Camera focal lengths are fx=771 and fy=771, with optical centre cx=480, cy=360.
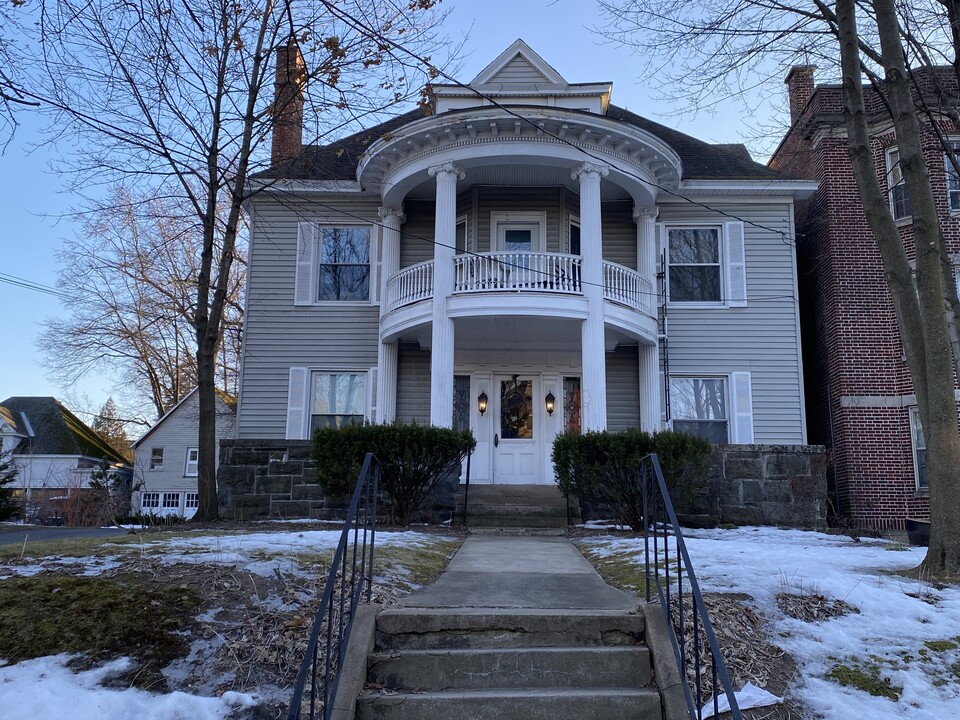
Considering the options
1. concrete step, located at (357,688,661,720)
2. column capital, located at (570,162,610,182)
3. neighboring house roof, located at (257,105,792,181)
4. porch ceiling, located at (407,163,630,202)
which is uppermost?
neighboring house roof, located at (257,105,792,181)

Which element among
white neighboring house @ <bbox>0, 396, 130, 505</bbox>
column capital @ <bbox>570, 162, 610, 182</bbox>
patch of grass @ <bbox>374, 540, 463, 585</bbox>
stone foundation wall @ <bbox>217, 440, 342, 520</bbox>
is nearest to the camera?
patch of grass @ <bbox>374, 540, 463, 585</bbox>

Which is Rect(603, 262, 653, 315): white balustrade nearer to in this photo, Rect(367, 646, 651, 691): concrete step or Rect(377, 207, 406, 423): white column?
Rect(377, 207, 406, 423): white column

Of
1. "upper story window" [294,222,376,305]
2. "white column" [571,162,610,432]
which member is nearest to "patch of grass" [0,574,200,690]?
"white column" [571,162,610,432]

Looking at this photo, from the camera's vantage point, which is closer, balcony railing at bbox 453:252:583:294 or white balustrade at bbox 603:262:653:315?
balcony railing at bbox 453:252:583:294

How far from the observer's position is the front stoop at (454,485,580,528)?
11727mm

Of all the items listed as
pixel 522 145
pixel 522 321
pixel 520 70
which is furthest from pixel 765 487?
pixel 520 70

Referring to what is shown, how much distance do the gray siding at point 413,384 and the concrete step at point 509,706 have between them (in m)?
11.1

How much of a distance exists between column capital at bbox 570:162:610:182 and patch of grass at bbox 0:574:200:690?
10.7 m

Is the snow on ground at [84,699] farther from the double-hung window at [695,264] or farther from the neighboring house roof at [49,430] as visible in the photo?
the neighboring house roof at [49,430]

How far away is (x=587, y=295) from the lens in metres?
13.3

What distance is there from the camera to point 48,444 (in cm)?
3141

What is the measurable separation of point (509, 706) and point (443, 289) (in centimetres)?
1007

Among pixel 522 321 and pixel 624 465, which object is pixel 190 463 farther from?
pixel 624 465

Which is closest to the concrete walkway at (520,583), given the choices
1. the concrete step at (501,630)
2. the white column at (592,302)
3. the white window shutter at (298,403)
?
the concrete step at (501,630)
